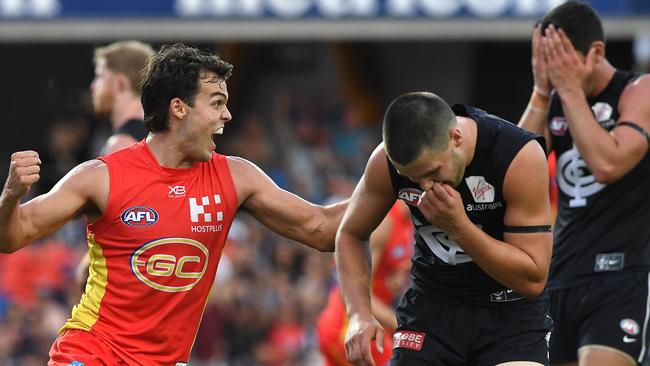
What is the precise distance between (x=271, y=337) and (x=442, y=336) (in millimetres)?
8348

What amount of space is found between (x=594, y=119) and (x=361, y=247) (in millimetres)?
1707

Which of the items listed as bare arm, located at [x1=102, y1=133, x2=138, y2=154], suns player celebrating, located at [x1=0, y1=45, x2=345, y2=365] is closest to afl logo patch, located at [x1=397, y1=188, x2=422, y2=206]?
suns player celebrating, located at [x1=0, y1=45, x2=345, y2=365]

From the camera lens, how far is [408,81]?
18109mm

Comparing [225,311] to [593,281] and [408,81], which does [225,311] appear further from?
[593,281]

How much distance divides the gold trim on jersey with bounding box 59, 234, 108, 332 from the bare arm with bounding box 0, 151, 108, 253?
0.85ft

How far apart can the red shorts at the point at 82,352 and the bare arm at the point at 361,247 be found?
1136 mm

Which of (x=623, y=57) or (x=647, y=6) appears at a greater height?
(x=647, y=6)

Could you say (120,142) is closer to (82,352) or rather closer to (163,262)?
(163,262)

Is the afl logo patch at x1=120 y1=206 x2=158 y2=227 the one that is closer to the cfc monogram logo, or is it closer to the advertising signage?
the cfc monogram logo

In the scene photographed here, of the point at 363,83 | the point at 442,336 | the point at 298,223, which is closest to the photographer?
the point at 442,336

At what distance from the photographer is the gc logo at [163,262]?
19.2 ft

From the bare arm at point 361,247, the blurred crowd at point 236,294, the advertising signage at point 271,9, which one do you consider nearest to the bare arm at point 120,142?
the bare arm at point 361,247

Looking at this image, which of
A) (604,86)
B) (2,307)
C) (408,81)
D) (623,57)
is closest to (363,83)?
(408,81)

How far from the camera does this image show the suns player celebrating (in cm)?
579
